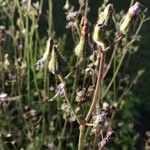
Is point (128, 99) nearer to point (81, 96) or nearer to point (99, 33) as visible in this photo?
point (81, 96)

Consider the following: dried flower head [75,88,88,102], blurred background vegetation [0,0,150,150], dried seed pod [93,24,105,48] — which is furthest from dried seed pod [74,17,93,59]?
blurred background vegetation [0,0,150,150]

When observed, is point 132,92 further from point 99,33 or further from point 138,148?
point 99,33

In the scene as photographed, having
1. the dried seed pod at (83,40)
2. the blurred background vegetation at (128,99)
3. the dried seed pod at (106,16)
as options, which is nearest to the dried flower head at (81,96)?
the dried seed pod at (83,40)

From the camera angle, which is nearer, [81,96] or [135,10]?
[135,10]

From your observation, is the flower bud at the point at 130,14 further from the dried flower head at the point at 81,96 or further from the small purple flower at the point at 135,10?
the dried flower head at the point at 81,96

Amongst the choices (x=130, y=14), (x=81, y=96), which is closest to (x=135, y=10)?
(x=130, y=14)

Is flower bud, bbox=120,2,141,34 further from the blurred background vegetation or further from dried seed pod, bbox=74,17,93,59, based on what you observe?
the blurred background vegetation

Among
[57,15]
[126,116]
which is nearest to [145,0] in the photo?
[57,15]
